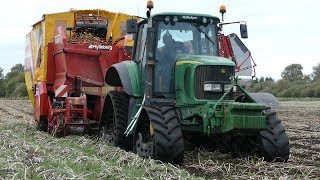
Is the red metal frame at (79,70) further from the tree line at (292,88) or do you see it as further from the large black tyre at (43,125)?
the tree line at (292,88)

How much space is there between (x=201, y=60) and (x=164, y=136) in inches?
57.4

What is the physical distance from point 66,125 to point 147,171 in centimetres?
523

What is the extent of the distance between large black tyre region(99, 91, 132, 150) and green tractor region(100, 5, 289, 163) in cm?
2

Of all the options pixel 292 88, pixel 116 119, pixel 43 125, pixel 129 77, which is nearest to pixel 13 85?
pixel 292 88

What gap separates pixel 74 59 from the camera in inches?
475

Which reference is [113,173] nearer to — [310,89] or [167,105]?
[167,105]

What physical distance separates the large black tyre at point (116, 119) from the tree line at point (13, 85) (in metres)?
38.8

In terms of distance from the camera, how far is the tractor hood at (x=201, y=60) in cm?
805

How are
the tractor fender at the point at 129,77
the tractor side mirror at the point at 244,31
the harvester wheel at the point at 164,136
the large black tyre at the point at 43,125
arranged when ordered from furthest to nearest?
the large black tyre at the point at 43,125 < the tractor fender at the point at 129,77 < the tractor side mirror at the point at 244,31 < the harvester wheel at the point at 164,136

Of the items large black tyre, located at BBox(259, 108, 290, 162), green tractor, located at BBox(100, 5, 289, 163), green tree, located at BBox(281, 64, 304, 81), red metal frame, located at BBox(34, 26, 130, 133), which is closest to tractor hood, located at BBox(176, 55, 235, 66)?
green tractor, located at BBox(100, 5, 289, 163)

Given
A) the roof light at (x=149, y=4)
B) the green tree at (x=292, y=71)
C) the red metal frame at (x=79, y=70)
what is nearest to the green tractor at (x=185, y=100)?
the roof light at (x=149, y=4)

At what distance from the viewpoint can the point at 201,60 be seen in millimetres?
8117

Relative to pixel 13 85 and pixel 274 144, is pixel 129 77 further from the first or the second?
pixel 13 85

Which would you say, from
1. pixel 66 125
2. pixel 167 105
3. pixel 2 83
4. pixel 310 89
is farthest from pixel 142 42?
pixel 2 83
